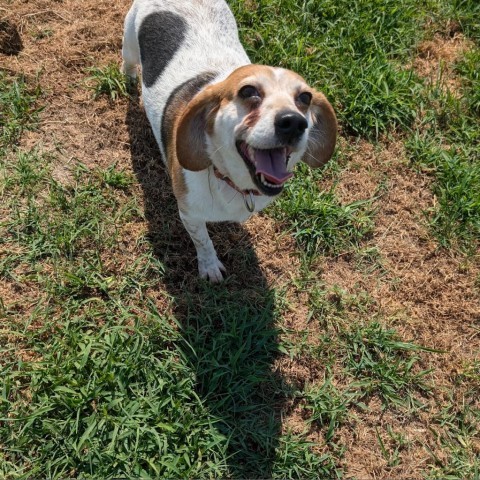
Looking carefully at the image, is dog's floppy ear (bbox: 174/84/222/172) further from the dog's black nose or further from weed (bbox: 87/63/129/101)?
weed (bbox: 87/63/129/101)

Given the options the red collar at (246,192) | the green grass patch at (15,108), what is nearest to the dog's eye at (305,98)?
the red collar at (246,192)

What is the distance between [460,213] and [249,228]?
1.77 meters

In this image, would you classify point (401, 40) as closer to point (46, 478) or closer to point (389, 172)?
point (389, 172)

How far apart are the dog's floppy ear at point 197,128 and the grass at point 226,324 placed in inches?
45.1

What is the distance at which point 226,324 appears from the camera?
12.5 feet

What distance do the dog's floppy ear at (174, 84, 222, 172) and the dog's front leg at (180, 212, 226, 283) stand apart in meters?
0.59

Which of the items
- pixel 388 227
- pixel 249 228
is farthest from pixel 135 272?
pixel 388 227

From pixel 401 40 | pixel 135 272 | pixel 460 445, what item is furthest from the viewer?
pixel 401 40

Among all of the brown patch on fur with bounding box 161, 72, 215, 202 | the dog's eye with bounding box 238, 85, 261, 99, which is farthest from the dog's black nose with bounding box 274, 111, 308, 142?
the brown patch on fur with bounding box 161, 72, 215, 202

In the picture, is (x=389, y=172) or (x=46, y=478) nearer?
(x=46, y=478)

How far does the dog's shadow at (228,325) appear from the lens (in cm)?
348

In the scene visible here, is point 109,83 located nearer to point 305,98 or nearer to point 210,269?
point 210,269

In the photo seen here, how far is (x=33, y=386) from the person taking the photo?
134 inches

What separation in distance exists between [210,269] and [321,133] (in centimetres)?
128
